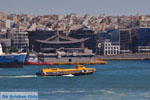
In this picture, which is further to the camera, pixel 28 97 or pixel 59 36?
pixel 59 36

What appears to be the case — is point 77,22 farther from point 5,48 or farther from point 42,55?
point 42,55

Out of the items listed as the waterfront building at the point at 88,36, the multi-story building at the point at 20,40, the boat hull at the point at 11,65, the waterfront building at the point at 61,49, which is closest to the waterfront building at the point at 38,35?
the waterfront building at the point at 61,49

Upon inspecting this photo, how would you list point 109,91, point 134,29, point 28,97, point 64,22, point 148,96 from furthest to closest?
point 64,22 < point 134,29 < point 109,91 < point 148,96 < point 28,97

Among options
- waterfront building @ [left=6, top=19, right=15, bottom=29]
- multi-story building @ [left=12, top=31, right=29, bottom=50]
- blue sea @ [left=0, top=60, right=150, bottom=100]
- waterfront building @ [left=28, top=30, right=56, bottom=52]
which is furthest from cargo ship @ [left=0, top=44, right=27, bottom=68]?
waterfront building @ [left=6, top=19, right=15, bottom=29]

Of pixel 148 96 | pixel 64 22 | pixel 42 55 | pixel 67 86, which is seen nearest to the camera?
pixel 148 96

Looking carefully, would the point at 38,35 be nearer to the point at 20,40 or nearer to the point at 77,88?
the point at 20,40

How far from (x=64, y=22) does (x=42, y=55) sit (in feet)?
178

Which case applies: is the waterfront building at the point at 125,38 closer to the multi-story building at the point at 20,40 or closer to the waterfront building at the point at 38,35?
the waterfront building at the point at 38,35

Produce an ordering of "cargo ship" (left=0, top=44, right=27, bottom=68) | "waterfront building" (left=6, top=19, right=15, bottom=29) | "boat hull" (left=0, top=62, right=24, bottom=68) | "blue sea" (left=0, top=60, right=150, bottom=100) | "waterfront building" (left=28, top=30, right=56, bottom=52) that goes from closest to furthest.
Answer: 1. "blue sea" (left=0, top=60, right=150, bottom=100)
2. "boat hull" (left=0, top=62, right=24, bottom=68)
3. "cargo ship" (left=0, top=44, right=27, bottom=68)
4. "waterfront building" (left=28, top=30, right=56, bottom=52)
5. "waterfront building" (left=6, top=19, right=15, bottom=29)

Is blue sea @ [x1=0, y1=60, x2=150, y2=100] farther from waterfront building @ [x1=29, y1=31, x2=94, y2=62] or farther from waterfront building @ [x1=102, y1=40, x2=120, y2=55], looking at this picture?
waterfront building @ [x1=102, y1=40, x2=120, y2=55]

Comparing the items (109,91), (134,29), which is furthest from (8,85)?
(134,29)

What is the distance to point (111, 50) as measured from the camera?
92.6 meters

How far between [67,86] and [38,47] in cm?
5507

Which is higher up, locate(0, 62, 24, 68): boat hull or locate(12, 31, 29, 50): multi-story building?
locate(12, 31, 29, 50): multi-story building
